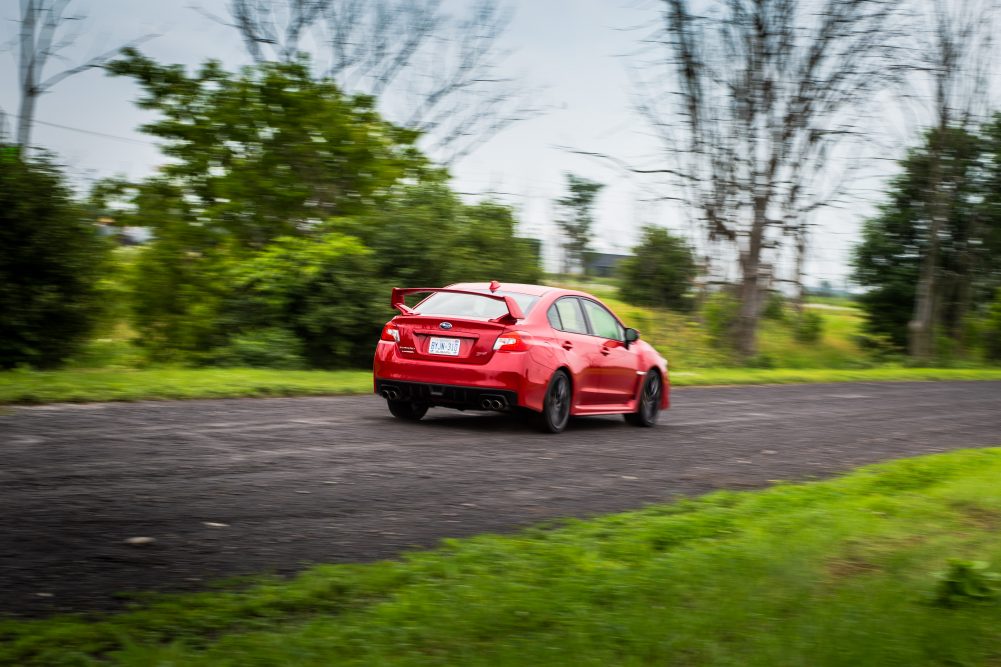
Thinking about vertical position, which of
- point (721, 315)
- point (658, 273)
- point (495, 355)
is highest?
point (658, 273)

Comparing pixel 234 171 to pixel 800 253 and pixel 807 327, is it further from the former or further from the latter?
pixel 807 327

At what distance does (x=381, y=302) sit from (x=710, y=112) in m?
14.2

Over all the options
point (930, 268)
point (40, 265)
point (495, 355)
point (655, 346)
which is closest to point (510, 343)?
point (495, 355)

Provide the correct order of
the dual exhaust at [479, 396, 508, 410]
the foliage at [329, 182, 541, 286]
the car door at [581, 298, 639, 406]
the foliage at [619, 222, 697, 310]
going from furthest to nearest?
the foliage at [619, 222, 697, 310]
the foliage at [329, 182, 541, 286]
the car door at [581, 298, 639, 406]
the dual exhaust at [479, 396, 508, 410]

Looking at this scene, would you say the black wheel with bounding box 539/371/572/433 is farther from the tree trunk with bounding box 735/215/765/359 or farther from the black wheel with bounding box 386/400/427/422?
the tree trunk with bounding box 735/215/765/359

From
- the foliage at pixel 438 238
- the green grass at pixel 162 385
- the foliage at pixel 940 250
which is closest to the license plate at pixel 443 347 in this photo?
the green grass at pixel 162 385

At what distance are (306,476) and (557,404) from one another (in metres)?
4.33

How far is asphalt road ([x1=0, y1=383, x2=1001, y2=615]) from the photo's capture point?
5102 millimetres

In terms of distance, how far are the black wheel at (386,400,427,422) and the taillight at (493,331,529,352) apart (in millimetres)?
1446

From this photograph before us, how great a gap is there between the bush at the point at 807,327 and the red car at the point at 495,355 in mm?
27640

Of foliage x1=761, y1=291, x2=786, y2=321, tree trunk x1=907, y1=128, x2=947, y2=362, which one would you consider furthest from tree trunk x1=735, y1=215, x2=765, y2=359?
tree trunk x1=907, y1=128, x2=947, y2=362

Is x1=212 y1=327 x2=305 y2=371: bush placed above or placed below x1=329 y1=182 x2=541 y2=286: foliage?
below

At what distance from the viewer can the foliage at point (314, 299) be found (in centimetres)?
2022

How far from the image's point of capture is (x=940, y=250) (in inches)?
1657
